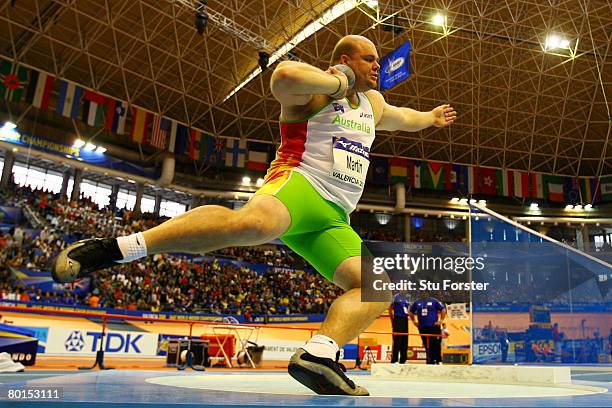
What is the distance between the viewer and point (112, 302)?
63.3 ft

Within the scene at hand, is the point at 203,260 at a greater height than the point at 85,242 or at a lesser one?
greater

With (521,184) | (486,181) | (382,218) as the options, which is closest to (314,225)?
(486,181)

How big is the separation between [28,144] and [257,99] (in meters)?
11.5

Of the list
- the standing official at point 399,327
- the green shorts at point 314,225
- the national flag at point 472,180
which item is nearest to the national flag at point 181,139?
the national flag at point 472,180

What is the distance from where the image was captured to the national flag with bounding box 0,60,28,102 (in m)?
21.4

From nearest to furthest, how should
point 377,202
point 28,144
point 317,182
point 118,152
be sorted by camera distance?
point 317,182 < point 28,144 < point 118,152 < point 377,202

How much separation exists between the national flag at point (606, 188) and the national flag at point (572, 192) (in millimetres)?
1259

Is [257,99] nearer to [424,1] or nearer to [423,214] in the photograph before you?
[424,1]

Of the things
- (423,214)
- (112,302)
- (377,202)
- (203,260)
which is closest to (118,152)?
(203,260)

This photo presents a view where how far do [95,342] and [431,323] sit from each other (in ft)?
23.4

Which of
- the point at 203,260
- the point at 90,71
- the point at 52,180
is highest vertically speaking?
the point at 90,71

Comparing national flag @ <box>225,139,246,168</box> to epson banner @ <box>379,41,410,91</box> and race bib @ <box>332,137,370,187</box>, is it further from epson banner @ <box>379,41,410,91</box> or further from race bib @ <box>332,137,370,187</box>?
race bib @ <box>332,137,370,187</box>

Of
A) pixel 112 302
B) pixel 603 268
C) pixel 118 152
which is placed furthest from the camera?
pixel 118 152

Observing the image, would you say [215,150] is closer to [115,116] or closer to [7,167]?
[115,116]
